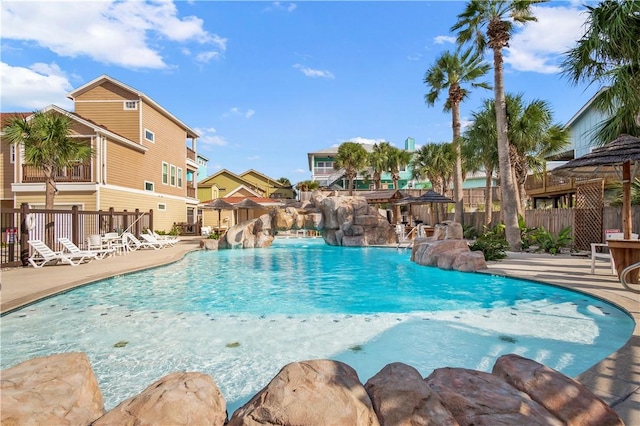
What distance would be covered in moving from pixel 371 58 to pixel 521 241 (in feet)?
32.1

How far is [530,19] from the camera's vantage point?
1467cm

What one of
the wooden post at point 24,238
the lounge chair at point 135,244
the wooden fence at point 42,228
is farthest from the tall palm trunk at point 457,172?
the wooden post at point 24,238

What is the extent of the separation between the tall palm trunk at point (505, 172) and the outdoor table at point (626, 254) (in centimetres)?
709

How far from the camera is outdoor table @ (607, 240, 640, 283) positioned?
6805 mm

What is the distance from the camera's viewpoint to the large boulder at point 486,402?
82.3 inches

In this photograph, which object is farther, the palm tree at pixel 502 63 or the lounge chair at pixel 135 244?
the lounge chair at pixel 135 244

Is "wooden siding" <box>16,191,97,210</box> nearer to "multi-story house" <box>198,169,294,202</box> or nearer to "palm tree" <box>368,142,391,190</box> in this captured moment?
"multi-story house" <box>198,169,294,202</box>

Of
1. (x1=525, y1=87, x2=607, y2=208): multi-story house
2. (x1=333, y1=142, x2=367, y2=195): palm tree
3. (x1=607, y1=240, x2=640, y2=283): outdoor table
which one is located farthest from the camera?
(x1=333, y1=142, x2=367, y2=195): palm tree

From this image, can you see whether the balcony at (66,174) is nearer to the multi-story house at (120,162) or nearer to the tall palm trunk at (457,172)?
the multi-story house at (120,162)

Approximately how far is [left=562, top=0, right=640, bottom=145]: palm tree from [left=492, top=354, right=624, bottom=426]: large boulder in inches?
329

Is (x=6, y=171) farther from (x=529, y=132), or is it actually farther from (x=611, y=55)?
(x=529, y=132)

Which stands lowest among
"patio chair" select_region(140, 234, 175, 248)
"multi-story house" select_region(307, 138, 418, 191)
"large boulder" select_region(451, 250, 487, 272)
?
"large boulder" select_region(451, 250, 487, 272)

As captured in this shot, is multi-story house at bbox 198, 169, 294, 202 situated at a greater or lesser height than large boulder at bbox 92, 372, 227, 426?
greater

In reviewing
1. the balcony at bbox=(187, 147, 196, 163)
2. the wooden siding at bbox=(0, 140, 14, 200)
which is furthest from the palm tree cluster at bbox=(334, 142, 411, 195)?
the wooden siding at bbox=(0, 140, 14, 200)
